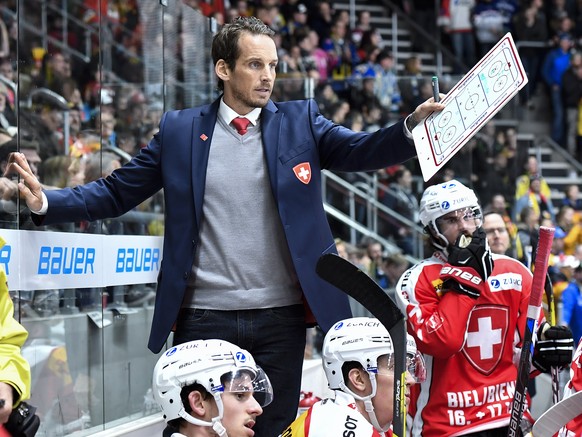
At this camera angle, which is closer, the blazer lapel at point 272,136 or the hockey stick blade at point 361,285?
the hockey stick blade at point 361,285

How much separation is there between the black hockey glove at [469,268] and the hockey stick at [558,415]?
101 centimetres

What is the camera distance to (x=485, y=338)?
4.55 meters

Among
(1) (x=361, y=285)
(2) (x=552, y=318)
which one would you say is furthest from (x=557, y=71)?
(1) (x=361, y=285)

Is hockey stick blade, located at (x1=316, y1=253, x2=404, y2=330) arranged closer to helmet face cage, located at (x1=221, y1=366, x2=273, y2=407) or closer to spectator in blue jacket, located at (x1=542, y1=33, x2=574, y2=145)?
helmet face cage, located at (x1=221, y1=366, x2=273, y2=407)

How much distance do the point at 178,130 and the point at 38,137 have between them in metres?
0.83

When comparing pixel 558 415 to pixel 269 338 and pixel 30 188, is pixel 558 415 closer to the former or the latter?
pixel 269 338

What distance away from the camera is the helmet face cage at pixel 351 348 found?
12.0 ft

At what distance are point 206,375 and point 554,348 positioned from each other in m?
1.62

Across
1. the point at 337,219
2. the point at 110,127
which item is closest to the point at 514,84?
the point at 110,127

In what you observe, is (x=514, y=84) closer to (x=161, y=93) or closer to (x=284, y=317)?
(x=284, y=317)

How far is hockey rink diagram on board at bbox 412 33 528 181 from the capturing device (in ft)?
10.9

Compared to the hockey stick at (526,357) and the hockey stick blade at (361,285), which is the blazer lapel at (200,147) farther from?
the hockey stick at (526,357)

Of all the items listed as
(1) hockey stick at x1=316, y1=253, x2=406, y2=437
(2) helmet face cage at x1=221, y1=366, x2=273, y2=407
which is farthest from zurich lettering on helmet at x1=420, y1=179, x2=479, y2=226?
(2) helmet face cage at x1=221, y1=366, x2=273, y2=407

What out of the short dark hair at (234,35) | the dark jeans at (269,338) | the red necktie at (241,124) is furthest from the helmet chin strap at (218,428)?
the short dark hair at (234,35)
